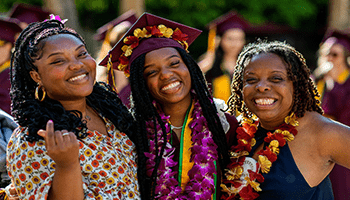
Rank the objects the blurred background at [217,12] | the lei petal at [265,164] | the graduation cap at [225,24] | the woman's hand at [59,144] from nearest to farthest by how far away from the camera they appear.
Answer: the woman's hand at [59,144] < the lei petal at [265,164] < the graduation cap at [225,24] < the blurred background at [217,12]

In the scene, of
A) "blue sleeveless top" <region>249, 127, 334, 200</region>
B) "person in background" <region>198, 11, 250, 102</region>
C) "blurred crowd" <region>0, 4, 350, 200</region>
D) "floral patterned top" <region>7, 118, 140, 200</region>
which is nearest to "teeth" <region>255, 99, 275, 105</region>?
"blue sleeveless top" <region>249, 127, 334, 200</region>

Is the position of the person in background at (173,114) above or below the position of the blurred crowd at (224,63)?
below

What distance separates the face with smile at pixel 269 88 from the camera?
105 inches

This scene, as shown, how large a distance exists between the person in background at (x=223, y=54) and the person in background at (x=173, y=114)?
2.69m

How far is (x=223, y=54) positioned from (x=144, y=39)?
355cm

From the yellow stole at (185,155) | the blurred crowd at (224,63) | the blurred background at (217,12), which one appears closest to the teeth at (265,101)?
the yellow stole at (185,155)

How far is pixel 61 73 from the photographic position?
2.33 m

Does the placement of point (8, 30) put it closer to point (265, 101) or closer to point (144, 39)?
point (144, 39)

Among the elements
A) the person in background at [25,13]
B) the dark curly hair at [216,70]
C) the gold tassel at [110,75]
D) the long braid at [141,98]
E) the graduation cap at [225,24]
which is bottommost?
the long braid at [141,98]

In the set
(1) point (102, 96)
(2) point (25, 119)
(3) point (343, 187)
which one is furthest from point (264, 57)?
(3) point (343, 187)

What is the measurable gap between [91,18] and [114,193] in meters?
11.0

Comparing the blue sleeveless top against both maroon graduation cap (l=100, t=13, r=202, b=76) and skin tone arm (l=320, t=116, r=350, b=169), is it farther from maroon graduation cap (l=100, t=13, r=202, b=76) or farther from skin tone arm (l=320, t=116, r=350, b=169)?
maroon graduation cap (l=100, t=13, r=202, b=76)

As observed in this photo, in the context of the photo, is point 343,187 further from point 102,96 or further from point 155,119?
point 102,96

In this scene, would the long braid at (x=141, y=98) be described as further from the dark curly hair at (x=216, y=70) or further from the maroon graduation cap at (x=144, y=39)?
the dark curly hair at (x=216, y=70)
